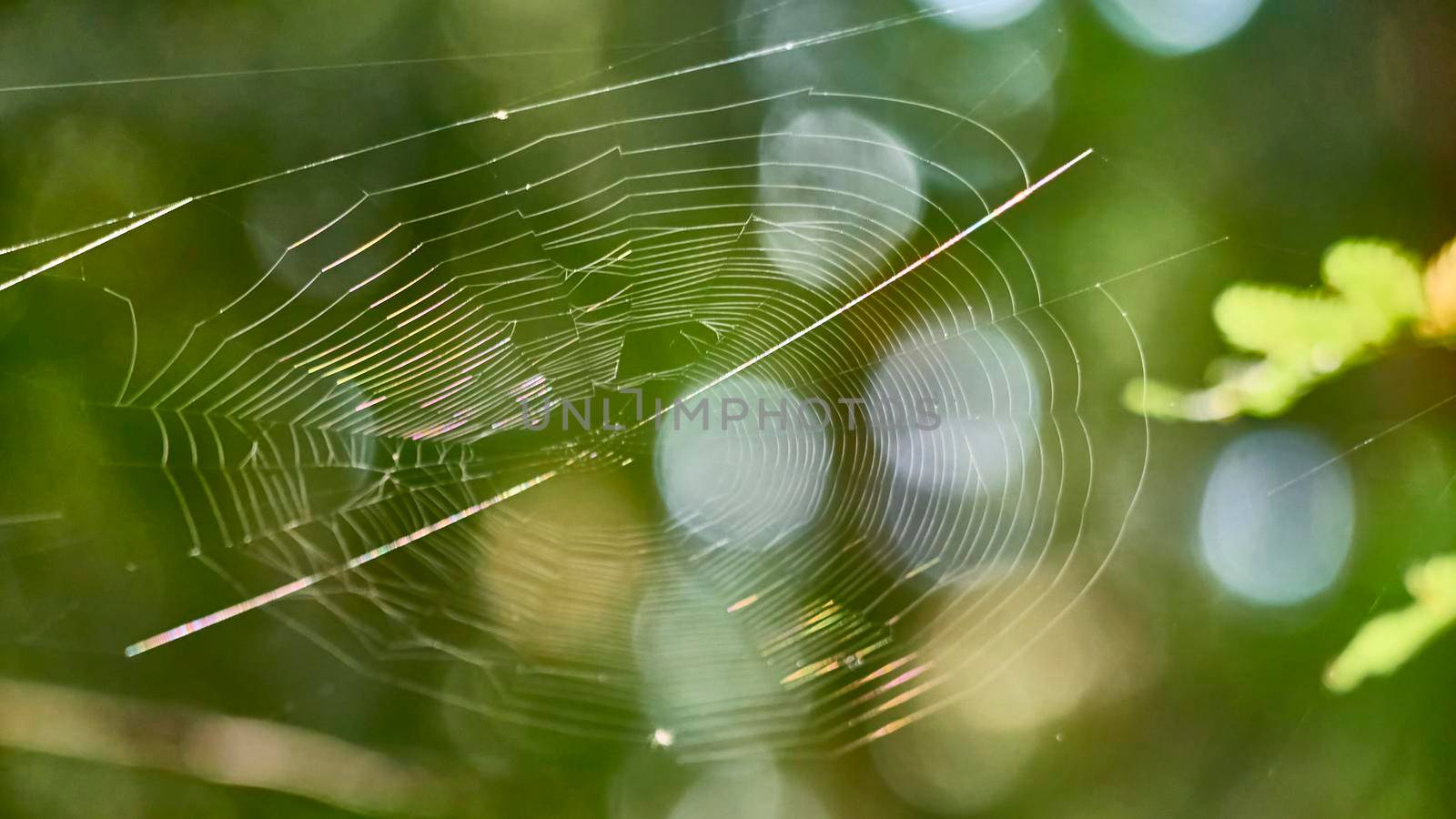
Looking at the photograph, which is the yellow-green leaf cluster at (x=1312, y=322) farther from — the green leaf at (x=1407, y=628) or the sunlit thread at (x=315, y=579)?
the sunlit thread at (x=315, y=579)

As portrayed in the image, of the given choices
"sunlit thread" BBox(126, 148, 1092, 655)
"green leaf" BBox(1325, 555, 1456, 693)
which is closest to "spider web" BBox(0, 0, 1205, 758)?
"sunlit thread" BBox(126, 148, 1092, 655)

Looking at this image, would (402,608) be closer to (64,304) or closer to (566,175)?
(64,304)

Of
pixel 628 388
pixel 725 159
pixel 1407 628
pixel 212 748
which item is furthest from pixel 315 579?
pixel 1407 628

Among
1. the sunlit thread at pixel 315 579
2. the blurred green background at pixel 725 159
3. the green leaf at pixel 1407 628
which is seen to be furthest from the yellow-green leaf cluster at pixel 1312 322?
the sunlit thread at pixel 315 579

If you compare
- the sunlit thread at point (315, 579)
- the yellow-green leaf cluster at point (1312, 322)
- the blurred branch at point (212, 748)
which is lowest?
the blurred branch at point (212, 748)

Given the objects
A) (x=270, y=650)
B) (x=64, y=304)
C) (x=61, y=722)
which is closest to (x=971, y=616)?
(x=270, y=650)
